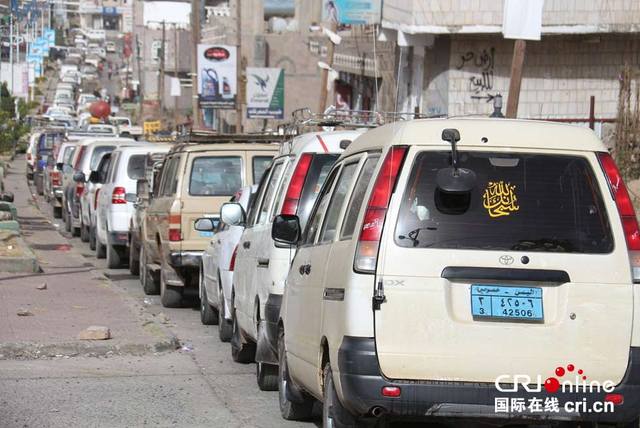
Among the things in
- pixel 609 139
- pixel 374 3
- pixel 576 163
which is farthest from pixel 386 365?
pixel 374 3

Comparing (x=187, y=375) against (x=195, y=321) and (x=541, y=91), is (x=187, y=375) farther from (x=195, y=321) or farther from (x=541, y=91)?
(x=541, y=91)

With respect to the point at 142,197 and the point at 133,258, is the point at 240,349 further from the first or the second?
the point at 133,258

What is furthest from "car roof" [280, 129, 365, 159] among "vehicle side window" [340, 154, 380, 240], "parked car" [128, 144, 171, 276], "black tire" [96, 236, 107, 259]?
"black tire" [96, 236, 107, 259]

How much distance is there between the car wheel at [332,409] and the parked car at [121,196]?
539 inches

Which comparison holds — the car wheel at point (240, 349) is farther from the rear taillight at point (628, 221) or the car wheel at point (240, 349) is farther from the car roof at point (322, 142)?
the rear taillight at point (628, 221)

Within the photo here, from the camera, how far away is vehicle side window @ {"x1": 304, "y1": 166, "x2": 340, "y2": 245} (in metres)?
7.95

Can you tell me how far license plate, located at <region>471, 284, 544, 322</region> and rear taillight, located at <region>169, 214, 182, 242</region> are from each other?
9.37 m

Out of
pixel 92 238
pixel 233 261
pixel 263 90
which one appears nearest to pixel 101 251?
pixel 92 238

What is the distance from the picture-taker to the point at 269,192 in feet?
35.9

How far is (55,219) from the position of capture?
34281 mm

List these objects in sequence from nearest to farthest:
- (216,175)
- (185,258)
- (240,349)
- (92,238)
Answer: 1. (240,349)
2. (185,258)
3. (216,175)
4. (92,238)

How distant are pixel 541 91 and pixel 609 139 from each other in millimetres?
2066

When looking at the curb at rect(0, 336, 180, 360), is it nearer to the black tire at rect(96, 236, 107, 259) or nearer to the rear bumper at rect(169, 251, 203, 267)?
the rear bumper at rect(169, 251, 203, 267)

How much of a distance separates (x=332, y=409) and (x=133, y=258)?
1348cm
